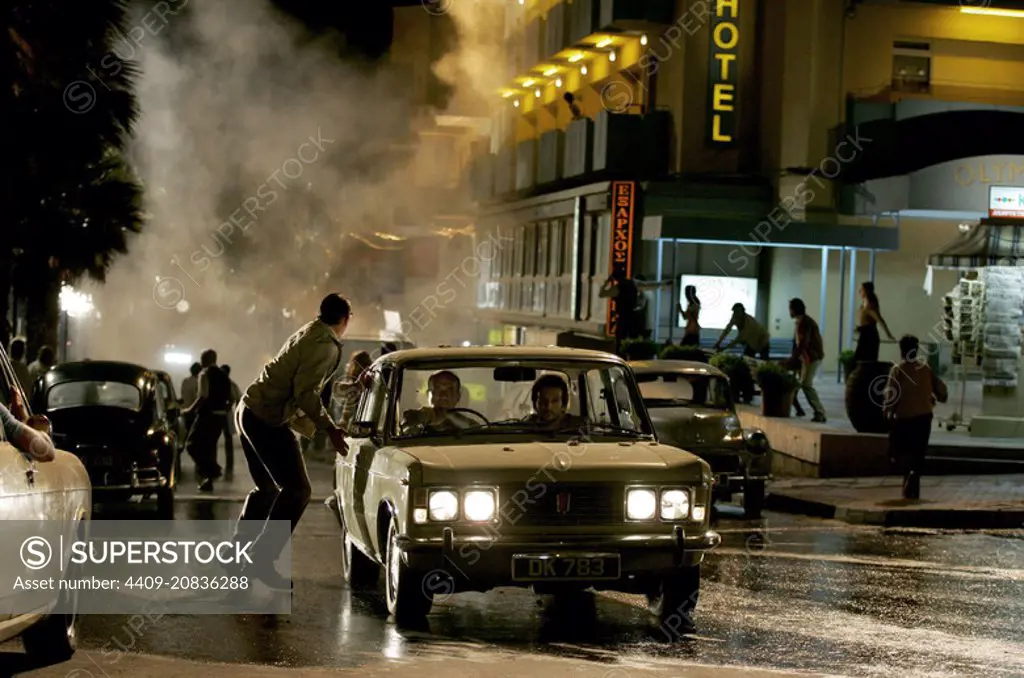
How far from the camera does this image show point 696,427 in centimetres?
1603

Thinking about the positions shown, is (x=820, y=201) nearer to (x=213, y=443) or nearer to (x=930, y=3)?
(x=930, y=3)

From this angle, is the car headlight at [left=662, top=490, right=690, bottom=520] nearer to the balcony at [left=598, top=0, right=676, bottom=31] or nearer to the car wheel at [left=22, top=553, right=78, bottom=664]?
the car wheel at [left=22, top=553, right=78, bottom=664]

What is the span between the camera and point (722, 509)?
675 inches

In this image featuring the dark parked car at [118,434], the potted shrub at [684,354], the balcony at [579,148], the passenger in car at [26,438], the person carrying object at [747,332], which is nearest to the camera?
the passenger in car at [26,438]

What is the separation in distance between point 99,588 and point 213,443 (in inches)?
405

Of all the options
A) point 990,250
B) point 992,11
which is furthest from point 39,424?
point 992,11

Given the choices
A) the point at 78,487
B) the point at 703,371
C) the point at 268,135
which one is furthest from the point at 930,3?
the point at 268,135

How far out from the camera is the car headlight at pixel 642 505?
8.50 m

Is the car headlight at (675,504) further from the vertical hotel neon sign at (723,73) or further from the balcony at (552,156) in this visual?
the balcony at (552,156)

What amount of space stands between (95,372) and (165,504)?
5.80ft

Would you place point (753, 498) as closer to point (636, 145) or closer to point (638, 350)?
point (638, 350)

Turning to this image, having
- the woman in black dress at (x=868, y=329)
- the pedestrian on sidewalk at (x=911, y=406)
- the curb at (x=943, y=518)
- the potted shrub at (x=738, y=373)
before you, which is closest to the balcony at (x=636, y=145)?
the potted shrub at (x=738, y=373)

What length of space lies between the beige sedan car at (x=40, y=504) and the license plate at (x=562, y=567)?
2.28 metres

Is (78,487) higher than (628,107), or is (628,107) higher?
(628,107)
